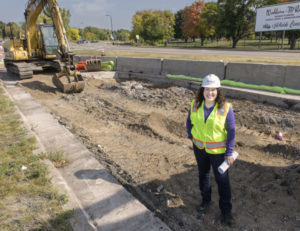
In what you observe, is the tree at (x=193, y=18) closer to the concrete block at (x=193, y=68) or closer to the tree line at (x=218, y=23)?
the tree line at (x=218, y=23)

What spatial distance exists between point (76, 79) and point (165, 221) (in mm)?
8521

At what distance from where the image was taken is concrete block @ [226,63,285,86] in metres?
8.35

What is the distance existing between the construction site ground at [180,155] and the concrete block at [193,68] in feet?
6.33

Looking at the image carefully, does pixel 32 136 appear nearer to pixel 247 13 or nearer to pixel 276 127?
pixel 276 127

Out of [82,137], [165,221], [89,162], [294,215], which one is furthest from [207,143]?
[82,137]

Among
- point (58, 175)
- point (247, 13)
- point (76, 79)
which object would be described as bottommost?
point (58, 175)

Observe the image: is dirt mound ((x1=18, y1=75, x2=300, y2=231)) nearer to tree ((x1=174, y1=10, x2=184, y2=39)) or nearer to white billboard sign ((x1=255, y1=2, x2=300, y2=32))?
white billboard sign ((x1=255, y1=2, x2=300, y2=32))

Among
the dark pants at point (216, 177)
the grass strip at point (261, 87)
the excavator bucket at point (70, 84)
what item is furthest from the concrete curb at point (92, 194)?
the grass strip at point (261, 87)

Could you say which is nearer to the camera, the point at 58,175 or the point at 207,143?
the point at 207,143

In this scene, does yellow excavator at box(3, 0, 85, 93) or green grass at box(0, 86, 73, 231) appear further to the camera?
yellow excavator at box(3, 0, 85, 93)

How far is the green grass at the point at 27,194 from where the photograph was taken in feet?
9.51

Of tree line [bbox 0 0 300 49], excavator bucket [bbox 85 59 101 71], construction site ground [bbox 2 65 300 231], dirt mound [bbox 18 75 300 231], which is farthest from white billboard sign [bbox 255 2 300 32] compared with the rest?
construction site ground [bbox 2 65 300 231]

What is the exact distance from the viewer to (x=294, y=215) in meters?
3.19

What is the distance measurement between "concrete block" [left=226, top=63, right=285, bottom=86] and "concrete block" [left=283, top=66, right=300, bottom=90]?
129 millimetres
